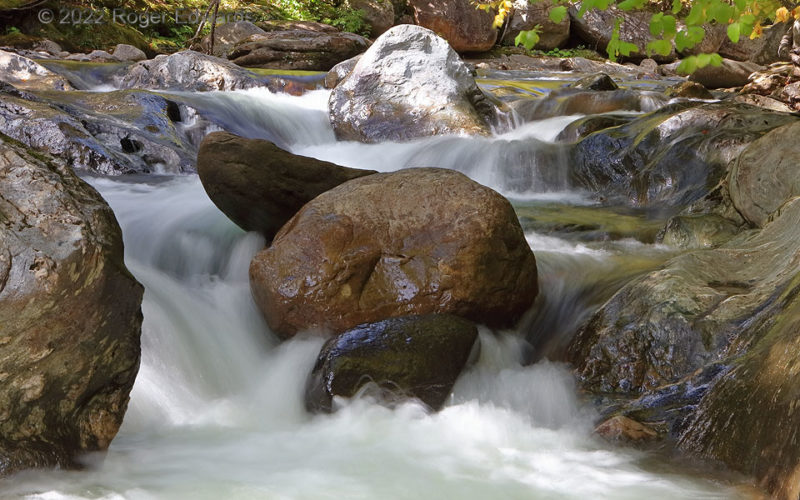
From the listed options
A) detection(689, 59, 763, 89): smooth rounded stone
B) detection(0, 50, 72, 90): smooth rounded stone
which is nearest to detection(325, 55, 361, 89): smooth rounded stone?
detection(0, 50, 72, 90): smooth rounded stone

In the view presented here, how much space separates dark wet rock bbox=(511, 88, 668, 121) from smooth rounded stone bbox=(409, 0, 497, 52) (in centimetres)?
1157

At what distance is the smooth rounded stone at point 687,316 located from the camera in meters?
3.52

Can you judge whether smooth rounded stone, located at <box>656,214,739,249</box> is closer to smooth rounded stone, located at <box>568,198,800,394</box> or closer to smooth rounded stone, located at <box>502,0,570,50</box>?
smooth rounded stone, located at <box>568,198,800,394</box>

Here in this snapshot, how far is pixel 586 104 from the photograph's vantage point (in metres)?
11.0

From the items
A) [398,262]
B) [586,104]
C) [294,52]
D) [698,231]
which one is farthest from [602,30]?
[398,262]

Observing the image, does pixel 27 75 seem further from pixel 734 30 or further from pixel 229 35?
pixel 734 30

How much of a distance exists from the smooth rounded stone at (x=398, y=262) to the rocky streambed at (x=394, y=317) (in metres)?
0.01

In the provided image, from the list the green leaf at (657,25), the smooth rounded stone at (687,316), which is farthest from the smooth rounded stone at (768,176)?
the green leaf at (657,25)

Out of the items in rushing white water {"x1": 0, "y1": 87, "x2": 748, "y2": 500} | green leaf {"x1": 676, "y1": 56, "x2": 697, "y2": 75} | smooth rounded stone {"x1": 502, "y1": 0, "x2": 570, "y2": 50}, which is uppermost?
green leaf {"x1": 676, "y1": 56, "x2": 697, "y2": 75}

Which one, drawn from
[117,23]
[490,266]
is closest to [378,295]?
[490,266]

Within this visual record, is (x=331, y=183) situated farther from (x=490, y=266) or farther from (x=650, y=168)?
(x=650, y=168)

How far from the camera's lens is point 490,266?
446 centimetres

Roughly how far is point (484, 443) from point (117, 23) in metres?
16.6

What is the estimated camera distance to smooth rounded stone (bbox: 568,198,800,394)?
352 cm
